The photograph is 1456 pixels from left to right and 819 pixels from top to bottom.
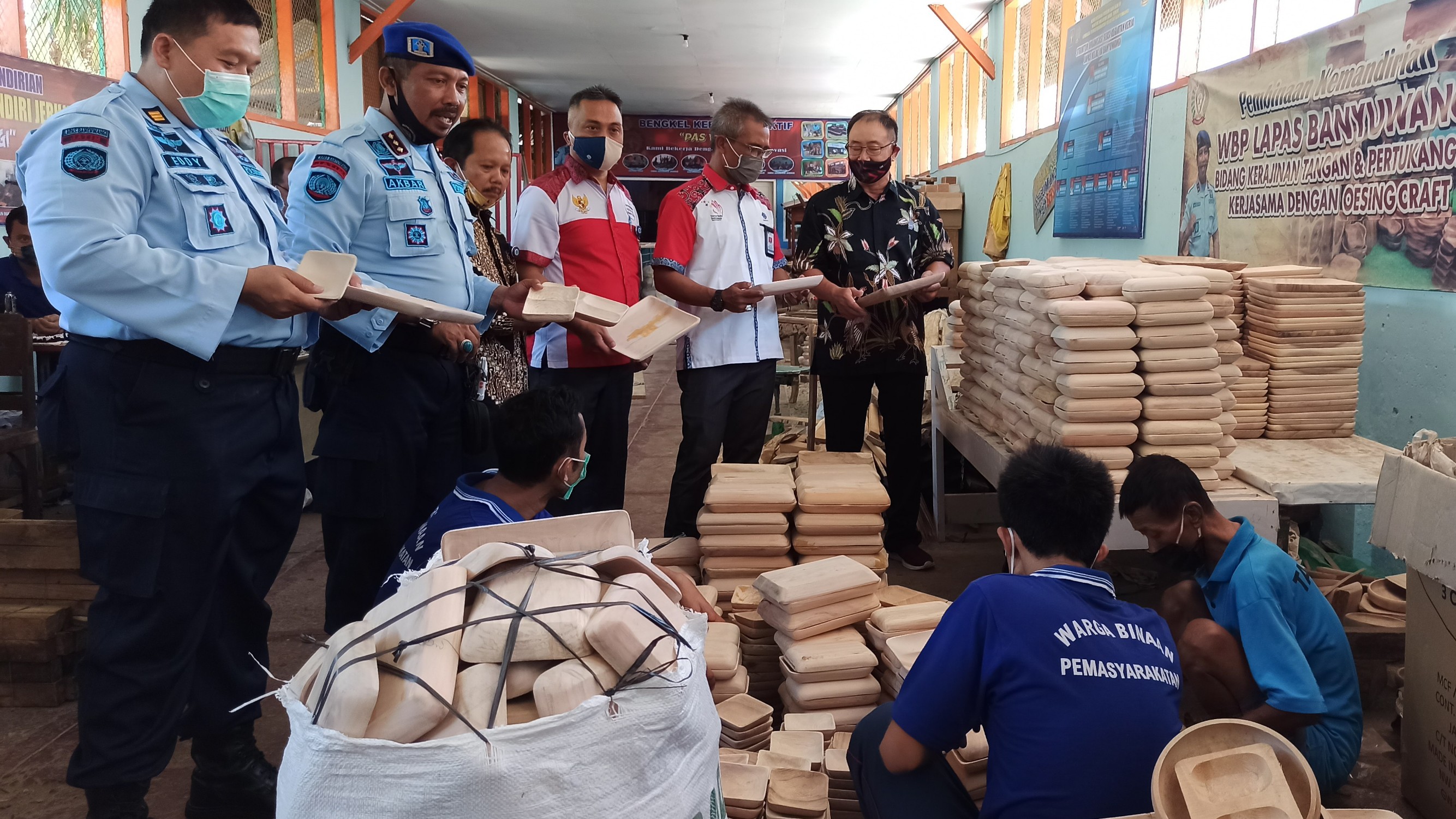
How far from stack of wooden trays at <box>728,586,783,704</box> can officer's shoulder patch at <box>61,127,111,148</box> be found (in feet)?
6.64

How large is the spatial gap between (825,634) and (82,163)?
210 cm

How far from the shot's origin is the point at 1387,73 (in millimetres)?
3410

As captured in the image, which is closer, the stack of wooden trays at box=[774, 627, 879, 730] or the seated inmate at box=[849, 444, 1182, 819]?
the seated inmate at box=[849, 444, 1182, 819]

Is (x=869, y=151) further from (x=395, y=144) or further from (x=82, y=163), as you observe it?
(x=82, y=163)

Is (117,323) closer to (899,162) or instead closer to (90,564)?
(90,564)

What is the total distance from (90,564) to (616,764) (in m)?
1.34

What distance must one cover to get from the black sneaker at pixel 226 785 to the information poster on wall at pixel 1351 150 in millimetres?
3936

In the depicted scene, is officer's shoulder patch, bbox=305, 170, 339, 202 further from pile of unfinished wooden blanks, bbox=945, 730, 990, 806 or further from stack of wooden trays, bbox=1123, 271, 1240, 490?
stack of wooden trays, bbox=1123, 271, 1240, 490

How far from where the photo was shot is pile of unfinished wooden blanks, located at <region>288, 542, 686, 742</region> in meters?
1.16

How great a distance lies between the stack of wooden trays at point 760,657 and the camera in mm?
2902

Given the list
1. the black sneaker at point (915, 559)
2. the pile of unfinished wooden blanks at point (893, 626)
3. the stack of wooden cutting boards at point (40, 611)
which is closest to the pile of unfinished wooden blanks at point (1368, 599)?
the pile of unfinished wooden blanks at point (893, 626)

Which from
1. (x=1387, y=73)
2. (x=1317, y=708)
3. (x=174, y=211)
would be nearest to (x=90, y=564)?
(x=174, y=211)

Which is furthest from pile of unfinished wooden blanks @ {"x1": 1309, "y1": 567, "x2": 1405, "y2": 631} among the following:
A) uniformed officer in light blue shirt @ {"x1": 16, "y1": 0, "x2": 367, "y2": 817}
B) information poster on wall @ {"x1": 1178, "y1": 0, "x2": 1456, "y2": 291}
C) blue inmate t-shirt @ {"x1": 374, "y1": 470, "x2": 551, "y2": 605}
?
uniformed officer in light blue shirt @ {"x1": 16, "y1": 0, "x2": 367, "y2": 817}

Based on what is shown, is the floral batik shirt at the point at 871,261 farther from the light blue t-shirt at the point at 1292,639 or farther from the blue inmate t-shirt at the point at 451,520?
the blue inmate t-shirt at the point at 451,520
